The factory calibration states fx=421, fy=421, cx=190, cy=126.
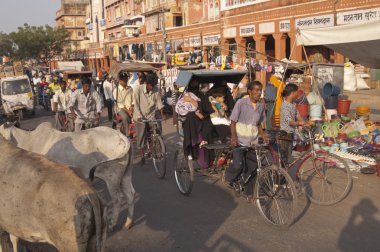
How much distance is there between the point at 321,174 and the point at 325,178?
0.08 m

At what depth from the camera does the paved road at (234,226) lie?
15.8ft

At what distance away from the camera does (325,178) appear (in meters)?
6.05

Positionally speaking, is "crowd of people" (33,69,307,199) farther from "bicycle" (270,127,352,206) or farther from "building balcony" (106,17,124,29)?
"building balcony" (106,17,124,29)

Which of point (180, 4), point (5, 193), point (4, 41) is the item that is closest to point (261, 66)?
point (5, 193)

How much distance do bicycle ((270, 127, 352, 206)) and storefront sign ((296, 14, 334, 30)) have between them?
14.2 m

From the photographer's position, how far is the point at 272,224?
207 inches

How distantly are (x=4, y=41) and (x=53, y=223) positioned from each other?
76.1 metres

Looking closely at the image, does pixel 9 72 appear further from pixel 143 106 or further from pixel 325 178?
pixel 325 178

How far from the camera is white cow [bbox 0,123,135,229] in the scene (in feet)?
16.9

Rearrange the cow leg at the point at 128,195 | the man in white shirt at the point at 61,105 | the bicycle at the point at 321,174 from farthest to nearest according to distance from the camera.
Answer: the man in white shirt at the point at 61,105
the bicycle at the point at 321,174
the cow leg at the point at 128,195

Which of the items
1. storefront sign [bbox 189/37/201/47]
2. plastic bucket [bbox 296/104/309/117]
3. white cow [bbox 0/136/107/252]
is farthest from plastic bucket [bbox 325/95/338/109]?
storefront sign [bbox 189/37/201/47]

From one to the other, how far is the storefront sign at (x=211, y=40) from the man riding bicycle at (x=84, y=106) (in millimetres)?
19912

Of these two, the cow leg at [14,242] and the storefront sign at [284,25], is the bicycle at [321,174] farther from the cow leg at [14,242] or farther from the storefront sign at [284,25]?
the storefront sign at [284,25]

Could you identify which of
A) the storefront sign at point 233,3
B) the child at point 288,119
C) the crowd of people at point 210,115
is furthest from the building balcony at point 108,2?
the child at point 288,119
